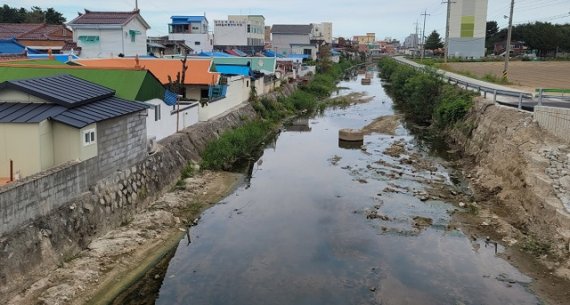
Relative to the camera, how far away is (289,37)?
105 meters

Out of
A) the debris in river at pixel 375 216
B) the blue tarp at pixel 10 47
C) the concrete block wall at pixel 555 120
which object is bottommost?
the debris in river at pixel 375 216

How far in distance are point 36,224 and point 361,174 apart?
1645 cm

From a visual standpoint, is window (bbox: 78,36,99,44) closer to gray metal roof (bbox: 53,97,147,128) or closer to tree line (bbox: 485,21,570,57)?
gray metal roof (bbox: 53,97,147,128)

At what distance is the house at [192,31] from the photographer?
72.0 meters

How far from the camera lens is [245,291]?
13.7m

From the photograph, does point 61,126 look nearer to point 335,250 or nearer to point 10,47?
point 335,250

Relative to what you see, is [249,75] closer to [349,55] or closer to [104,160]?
[104,160]

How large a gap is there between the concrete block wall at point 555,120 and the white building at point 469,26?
295ft

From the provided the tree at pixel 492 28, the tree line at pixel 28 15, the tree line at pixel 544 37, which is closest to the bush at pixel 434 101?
the tree line at pixel 28 15

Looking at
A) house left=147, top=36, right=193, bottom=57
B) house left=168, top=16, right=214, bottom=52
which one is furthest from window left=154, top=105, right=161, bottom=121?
house left=168, top=16, right=214, bottom=52

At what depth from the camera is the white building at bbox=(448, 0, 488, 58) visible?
106 metres

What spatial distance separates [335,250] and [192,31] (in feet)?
202

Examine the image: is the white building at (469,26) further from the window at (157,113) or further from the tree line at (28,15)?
the window at (157,113)

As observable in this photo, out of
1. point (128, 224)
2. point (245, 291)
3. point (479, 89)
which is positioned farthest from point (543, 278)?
point (479, 89)
